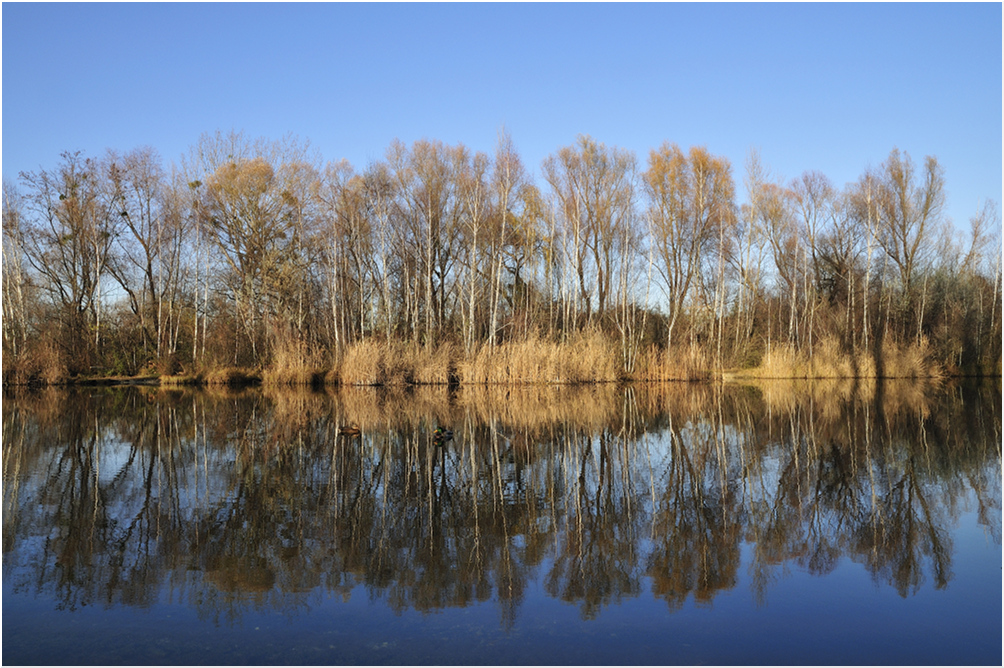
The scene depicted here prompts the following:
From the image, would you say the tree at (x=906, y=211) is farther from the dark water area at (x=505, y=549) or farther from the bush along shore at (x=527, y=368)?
the dark water area at (x=505, y=549)

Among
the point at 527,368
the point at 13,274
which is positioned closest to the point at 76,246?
the point at 13,274

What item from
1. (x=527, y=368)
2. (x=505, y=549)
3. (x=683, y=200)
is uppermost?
(x=683, y=200)

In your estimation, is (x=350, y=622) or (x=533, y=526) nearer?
(x=350, y=622)

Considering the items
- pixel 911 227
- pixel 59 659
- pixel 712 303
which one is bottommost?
pixel 59 659

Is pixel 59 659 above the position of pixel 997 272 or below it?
below

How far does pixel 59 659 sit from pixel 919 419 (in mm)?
13563


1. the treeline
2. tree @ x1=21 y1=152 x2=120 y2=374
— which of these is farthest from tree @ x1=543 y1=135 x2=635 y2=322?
tree @ x1=21 y1=152 x2=120 y2=374

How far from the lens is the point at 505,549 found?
536cm

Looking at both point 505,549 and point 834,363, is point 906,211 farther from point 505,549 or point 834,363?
point 505,549

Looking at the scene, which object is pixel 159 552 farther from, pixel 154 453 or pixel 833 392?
pixel 833 392

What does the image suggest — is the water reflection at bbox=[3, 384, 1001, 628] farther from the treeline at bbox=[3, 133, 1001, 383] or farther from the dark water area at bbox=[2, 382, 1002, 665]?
the treeline at bbox=[3, 133, 1001, 383]

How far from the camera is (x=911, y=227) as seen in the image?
33938 mm

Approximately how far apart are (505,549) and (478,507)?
1.36m

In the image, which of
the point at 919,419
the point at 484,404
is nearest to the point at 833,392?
the point at 919,419
